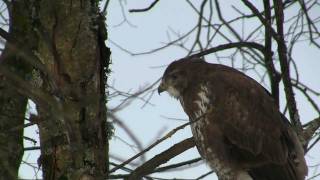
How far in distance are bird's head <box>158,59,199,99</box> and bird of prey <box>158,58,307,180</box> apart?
1.65 feet

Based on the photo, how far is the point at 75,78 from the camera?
3.40 metres

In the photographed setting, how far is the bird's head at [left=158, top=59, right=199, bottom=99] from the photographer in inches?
219

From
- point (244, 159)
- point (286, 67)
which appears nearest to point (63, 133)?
point (286, 67)

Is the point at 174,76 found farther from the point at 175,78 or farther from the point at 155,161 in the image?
the point at 155,161

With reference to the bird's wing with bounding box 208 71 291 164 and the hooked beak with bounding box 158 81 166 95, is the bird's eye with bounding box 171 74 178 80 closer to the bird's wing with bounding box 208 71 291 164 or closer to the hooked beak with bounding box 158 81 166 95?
the hooked beak with bounding box 158 81 166 95

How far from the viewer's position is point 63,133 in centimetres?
331

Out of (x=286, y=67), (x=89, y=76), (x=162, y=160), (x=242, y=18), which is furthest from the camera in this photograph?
(x=242, y=18)

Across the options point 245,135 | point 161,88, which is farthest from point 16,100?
point 245,135

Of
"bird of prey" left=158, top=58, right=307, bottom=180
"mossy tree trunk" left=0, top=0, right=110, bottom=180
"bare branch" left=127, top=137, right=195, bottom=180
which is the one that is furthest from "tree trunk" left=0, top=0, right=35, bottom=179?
"bird of prey" left=158, top=58, right=307, bottom=180

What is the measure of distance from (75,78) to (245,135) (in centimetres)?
194

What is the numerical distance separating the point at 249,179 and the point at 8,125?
2.04 m

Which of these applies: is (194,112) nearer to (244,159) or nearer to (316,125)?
(244,159)

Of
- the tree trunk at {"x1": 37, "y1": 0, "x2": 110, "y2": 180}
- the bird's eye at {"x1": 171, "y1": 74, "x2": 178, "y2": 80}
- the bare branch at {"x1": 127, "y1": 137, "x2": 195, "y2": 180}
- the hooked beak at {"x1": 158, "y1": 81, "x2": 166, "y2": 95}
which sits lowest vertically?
the bare branch at {"x1": 127, "y1": 137, "x2": 195, "y2": 180}

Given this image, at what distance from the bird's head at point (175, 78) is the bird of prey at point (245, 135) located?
1.65ft
